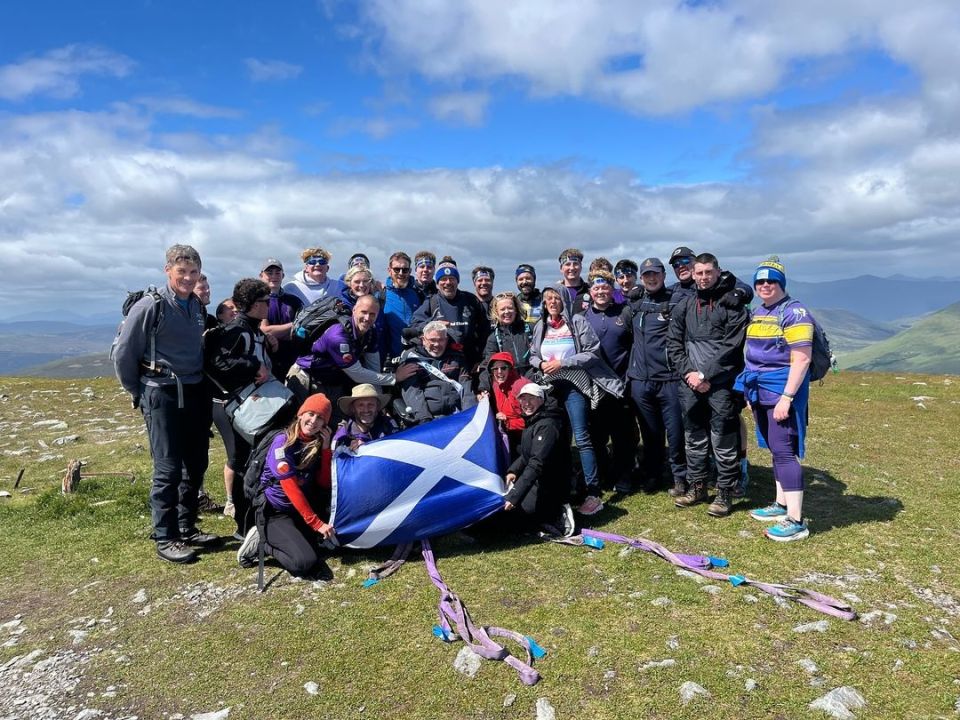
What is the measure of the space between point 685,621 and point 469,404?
4851 mm

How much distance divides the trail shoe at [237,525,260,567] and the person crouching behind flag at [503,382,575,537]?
3610mm

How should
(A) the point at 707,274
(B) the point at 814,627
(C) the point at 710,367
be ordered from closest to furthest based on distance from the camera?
(B) the point at 814,627
(A) the point at 707,274
(C) the point at 710,367

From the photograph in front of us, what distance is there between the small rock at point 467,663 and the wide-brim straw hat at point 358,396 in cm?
426

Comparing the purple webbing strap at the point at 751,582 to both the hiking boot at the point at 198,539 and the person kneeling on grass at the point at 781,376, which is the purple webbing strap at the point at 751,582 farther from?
the hiking boot at the point at 198,539

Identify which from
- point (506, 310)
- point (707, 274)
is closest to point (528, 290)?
point (506, 310)

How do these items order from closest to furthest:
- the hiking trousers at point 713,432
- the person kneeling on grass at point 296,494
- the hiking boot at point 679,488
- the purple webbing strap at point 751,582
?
1. the purple webbing strap at point 751,582
2. the person kneeling on grass at point 296,494
3. the hiking trousers at point 713,432
4. the hiking boot at point 679,488

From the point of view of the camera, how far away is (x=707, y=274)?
8961 millimetres

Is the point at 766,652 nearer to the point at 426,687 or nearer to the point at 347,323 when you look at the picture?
the point at 426,687

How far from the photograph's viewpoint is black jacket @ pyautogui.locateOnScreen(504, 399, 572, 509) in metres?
8.77

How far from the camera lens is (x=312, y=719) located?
518cm

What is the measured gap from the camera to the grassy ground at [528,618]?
17.5 ft

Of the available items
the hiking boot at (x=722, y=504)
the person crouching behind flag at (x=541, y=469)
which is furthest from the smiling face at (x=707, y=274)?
the hiking boot at (x=722, y=504)

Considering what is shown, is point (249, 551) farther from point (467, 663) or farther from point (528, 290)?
point (528, 290)

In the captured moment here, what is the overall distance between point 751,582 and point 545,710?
3367 millimetres
